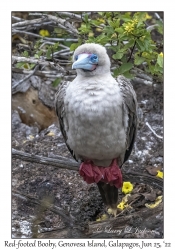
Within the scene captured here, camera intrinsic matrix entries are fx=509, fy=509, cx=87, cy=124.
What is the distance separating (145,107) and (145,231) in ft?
6.17

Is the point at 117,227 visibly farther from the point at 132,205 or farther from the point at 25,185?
the point at 25,185

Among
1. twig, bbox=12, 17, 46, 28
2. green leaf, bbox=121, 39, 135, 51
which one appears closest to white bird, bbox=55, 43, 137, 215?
green leaf, bbox=121, 39, 135, 51

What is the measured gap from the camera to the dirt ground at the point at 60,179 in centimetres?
399

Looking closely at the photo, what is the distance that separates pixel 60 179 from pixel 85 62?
156cm

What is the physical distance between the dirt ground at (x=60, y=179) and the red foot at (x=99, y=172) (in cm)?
33

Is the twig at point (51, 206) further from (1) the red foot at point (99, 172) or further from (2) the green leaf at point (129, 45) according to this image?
(2) the green leaf at point (129, 45)

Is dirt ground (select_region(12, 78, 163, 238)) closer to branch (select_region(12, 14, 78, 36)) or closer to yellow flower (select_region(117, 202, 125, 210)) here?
yellow flower (select_region(117, 202, 125, 210))

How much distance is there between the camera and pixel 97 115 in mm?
3443

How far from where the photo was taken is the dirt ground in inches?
157

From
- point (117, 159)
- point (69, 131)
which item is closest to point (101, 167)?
point (117, 159)

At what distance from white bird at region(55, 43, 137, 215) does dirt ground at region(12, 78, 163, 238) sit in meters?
0.42

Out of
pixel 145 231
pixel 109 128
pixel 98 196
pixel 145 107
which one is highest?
pixel 145 107

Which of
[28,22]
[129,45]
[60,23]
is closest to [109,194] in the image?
[129,45]

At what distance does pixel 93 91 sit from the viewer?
3.44 m
